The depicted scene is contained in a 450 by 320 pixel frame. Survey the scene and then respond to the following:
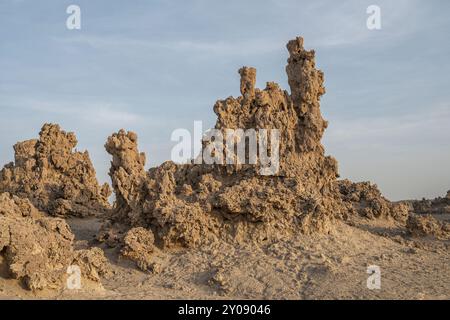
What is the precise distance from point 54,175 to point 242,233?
8963 mm

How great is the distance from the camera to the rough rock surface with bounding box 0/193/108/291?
9.15m

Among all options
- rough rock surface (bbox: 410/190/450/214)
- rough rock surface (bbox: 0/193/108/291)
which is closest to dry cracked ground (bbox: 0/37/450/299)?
rough rock surface (bbox: 0/193/108/291)

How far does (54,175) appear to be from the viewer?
19172 millimetres

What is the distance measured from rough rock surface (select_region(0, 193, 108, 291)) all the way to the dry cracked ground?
2 centimetres

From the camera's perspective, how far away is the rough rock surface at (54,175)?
18141 millimetres

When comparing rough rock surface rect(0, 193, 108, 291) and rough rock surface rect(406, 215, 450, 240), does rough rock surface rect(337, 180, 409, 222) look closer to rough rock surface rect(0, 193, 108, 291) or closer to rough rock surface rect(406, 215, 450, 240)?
rough rock surface rect(406, 215, 450, 240)

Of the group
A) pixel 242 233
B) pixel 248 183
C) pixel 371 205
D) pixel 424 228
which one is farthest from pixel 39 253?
pixel 371 205

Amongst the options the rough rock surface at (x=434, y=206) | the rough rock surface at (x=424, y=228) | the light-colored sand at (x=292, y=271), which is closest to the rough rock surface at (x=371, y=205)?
the rough rock surface at (x=424, y=228)

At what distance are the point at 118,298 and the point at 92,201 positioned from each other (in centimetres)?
981

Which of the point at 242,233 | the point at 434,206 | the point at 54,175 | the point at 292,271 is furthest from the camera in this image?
the point at 434,206

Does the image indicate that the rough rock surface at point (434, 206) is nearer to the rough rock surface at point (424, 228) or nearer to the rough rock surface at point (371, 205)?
the rough rock surface at point (371, 205)

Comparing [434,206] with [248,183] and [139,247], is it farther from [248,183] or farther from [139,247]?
[139,247]
